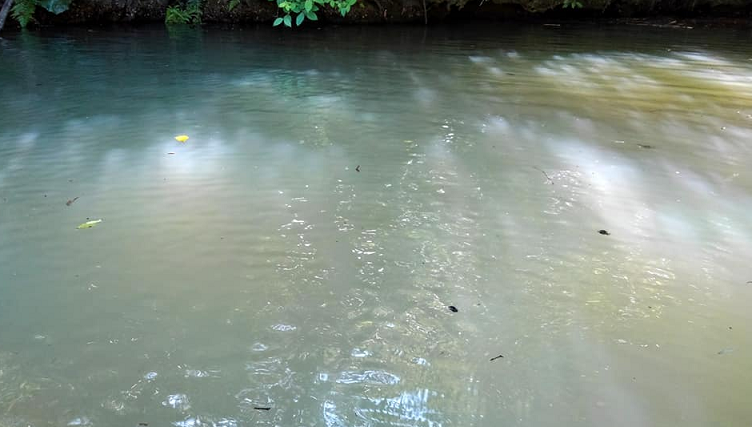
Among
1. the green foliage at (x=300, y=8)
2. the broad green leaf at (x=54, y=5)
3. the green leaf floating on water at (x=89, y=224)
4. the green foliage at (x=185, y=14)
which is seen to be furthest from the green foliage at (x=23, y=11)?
the green leaf floating on water at (x=89, y=224)

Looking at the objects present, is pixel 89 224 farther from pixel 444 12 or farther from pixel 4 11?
pixel 444 12

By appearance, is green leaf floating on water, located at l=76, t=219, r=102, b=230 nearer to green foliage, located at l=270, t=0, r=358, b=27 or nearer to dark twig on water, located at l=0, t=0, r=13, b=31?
green foliage, located at l=270, t=0, r=358, b=27

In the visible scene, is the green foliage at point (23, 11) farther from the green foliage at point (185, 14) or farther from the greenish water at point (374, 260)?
the greenish water at point (374, 260)

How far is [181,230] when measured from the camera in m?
2.38

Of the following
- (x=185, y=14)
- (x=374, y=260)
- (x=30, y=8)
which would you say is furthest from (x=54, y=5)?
(x=374, y=260)

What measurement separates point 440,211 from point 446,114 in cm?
179

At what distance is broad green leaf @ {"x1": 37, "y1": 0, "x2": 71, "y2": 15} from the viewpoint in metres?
Result: 8.52

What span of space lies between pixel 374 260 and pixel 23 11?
9.10m

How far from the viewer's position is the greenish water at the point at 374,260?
1512 millimetres

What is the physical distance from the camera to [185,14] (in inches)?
380

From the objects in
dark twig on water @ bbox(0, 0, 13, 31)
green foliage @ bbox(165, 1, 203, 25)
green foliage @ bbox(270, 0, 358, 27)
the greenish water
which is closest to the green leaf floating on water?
the greenish water

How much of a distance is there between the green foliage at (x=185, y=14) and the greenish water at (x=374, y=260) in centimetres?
565

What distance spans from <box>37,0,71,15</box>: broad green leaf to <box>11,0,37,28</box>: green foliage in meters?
0.16

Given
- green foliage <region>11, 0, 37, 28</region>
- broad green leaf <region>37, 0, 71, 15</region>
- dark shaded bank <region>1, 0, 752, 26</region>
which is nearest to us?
green foliage <region>11, 0, 37, 28</region>
